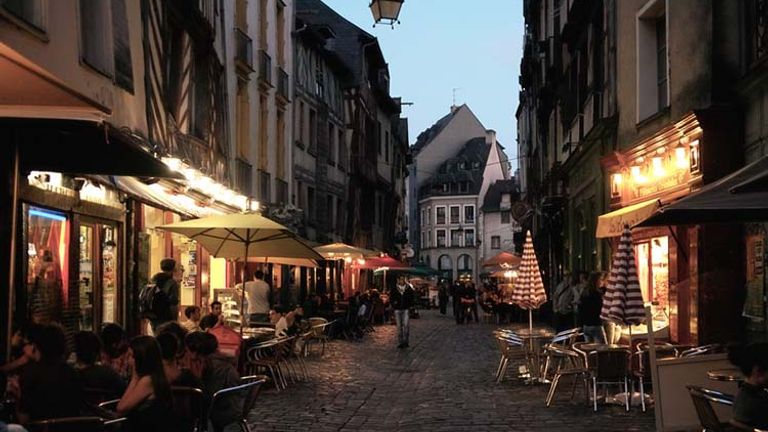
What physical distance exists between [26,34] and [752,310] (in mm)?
8756

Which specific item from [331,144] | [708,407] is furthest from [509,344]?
[331,144]

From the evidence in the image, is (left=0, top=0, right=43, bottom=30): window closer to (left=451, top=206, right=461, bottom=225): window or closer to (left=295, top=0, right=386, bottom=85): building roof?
(left=295, top=0, right=386, bottom=85): building roof

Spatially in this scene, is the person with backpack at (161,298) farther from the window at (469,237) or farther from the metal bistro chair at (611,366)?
the window at (469,237)

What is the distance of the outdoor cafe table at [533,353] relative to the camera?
49.0 feet

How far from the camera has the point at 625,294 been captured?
38.8 feet

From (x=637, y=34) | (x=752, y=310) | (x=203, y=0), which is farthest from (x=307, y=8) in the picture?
(x=752, y=310)

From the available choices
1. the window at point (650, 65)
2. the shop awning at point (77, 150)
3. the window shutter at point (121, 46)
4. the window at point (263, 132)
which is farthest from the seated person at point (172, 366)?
the window at point (263, 132)

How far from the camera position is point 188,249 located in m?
19.8

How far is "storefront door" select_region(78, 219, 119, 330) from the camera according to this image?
13.2 m

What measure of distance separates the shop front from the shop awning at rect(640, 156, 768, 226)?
5.00ft

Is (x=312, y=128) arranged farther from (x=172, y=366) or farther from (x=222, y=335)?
(x=172, y=366)

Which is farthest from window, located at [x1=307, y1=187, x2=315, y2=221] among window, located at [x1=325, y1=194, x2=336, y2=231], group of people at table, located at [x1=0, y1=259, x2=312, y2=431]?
group of people at table, located at [x1=0, y1=259, x2=312, y2=431]

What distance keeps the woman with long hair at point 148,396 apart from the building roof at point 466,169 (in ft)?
304

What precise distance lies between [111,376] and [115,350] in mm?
1200
